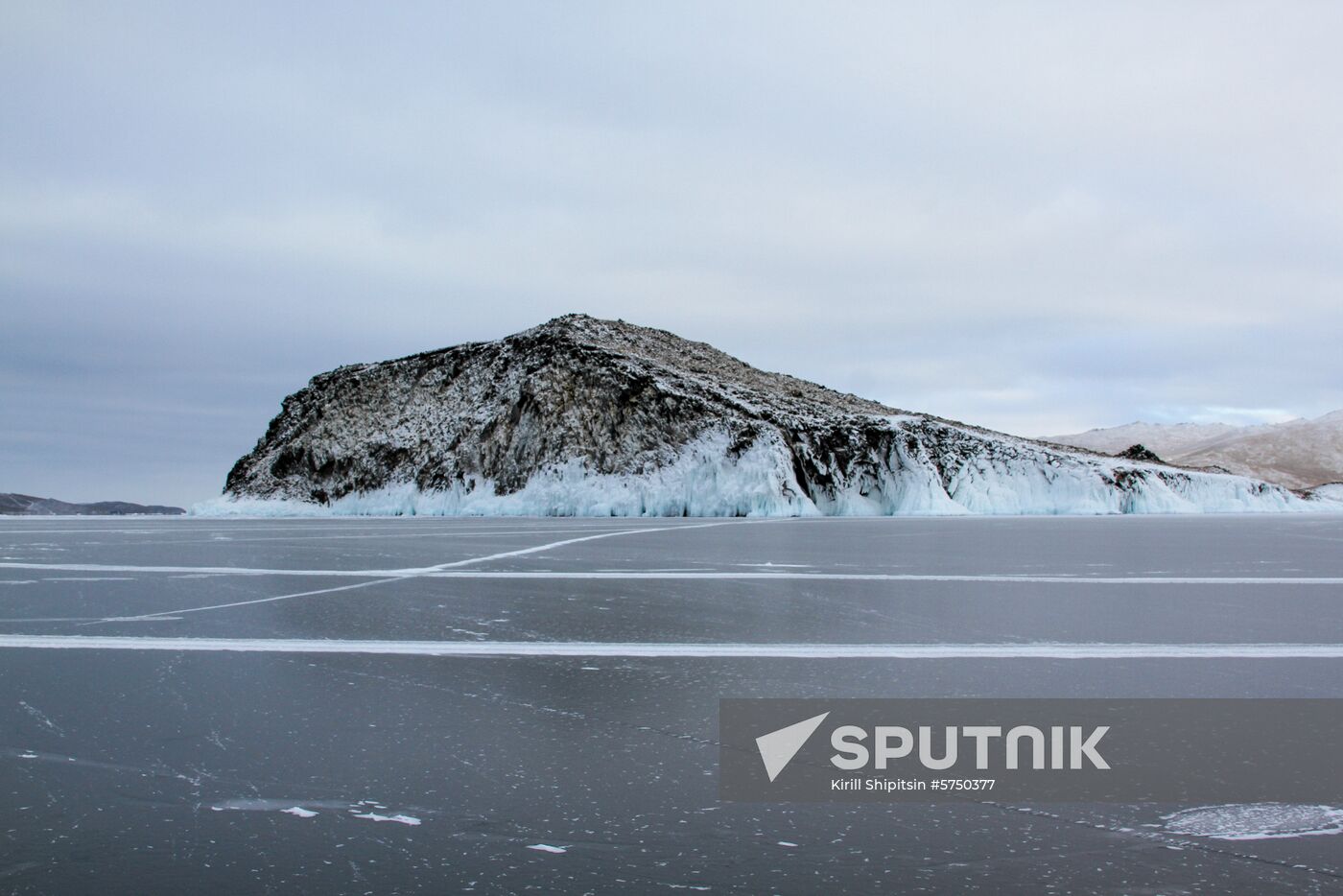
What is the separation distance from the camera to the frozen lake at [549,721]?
92.3 inches

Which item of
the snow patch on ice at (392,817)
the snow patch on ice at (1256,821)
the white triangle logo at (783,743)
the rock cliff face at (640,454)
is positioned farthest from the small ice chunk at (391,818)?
the rock cliff face at (640,454)

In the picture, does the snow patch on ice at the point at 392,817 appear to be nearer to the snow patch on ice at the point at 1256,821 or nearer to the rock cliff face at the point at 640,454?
the snow patch on ice at the point at 1256,821

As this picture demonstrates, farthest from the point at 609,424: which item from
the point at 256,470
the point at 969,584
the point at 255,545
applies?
the point at 969,584

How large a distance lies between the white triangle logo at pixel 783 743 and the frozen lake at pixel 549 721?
8.0 inches

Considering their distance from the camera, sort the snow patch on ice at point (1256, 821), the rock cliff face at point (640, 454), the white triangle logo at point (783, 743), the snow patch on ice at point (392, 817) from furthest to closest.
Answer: the rock cliff face at point (640, 454) → the white triangle logo at point (783, 743) → the snow patch on ice at point (392, 817) → the snow patch on ice at point (1256, 821)

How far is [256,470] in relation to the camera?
72312 millimetres

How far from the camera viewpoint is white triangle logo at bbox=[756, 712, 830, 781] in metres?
3.19

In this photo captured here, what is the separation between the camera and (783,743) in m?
3.41

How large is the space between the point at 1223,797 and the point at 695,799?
1.60 metres

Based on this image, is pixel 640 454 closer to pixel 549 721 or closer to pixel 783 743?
pixel 549 721

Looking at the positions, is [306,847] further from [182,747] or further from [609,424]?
[609,424]

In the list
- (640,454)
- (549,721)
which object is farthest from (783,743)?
(640,454)

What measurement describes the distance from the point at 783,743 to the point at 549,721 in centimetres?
97

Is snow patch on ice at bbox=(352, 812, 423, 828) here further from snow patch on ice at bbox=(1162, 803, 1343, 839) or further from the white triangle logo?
snow patch on ice at bbox=(1162, 803, 1343, 839)
